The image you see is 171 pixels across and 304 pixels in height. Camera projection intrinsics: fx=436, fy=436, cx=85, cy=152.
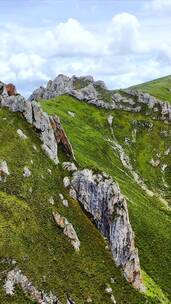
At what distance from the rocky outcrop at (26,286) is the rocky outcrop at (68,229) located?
15.5 metres

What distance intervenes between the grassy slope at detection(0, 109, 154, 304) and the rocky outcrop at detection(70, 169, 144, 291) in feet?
7.90

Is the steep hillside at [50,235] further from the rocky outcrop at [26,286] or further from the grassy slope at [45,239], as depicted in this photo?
the rocky outcrop at [26,286]

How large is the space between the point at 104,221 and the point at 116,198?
5.71 meters

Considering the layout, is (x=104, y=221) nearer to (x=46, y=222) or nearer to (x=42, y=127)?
(x=46, y=222)

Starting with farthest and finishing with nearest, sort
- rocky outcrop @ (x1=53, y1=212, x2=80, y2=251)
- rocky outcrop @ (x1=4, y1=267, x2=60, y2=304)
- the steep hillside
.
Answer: rocky outcrop @ (x1=53, y1=212, x2=80, y2=251) < the steep hillside < rocky outcrop @ (x1=4, y1=267, x2=60, y2=304)

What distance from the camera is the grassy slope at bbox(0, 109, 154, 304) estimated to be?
71688 millimetres

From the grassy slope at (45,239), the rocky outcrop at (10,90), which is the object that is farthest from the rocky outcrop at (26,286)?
the rocky outcrop at (10,90)

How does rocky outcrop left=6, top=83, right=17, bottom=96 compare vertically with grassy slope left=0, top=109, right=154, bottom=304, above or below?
above

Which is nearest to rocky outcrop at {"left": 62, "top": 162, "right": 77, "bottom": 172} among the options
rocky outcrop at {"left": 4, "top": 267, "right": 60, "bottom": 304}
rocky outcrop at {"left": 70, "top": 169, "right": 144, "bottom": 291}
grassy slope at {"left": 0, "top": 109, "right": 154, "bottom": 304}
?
grassy slope at {"left": 0, "top": 109, "right": 154, "bottom": 304}

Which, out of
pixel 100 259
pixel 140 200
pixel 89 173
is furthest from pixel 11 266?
pixel 140 200

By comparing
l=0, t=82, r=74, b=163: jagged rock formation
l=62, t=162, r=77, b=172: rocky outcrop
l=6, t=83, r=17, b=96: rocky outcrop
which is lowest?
l=62, t=162, r=77, b=172: rocky outcrop

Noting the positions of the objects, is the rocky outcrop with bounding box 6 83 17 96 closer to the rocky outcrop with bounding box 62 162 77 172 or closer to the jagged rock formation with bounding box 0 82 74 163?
the jagged rock formation with bounding box 0 82 74 163

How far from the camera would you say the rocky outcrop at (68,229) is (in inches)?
3284

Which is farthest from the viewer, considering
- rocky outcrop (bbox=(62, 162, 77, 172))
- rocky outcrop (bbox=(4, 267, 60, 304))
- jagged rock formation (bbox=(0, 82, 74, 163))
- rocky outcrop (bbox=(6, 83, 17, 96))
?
rocky outcrop (bbox=(6, 83, 17, 96))
